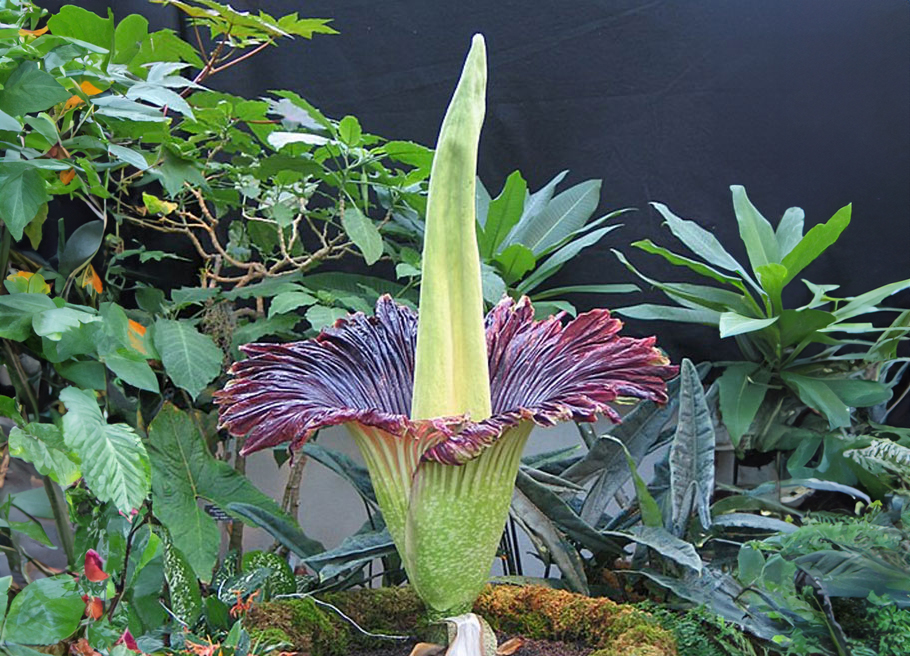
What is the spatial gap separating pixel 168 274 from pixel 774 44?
3.17ft

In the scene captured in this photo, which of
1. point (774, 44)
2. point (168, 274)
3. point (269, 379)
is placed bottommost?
point (269, 379)

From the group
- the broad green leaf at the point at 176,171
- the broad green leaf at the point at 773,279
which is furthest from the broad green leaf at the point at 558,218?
the broad green leaf at the point at 176,171

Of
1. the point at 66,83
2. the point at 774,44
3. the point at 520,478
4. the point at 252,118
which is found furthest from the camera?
the point at 774,44

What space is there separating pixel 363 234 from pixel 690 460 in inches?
16.8

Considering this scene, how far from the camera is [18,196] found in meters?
0.70

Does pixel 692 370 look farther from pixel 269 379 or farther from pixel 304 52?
pixel 304 52

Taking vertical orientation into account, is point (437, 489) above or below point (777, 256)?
below

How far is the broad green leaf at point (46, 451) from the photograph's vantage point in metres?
0.69

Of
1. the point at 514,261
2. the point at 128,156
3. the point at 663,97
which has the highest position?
the point at 663,97

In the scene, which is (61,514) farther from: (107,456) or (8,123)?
(8,123)

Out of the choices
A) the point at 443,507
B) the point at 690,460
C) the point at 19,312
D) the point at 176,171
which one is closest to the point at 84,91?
the point at 176,171

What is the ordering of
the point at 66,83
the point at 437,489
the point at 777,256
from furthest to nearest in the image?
1. the point at 777,256
2. the point at 66,83
3. the point at 437,489

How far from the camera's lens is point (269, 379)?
617 millimetres

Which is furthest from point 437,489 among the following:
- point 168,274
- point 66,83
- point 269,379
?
point 168,274
